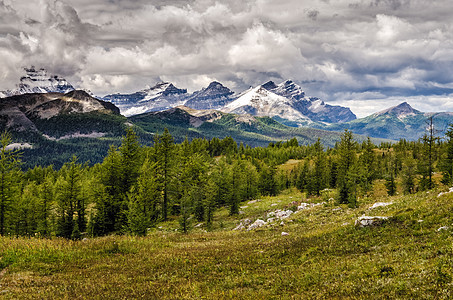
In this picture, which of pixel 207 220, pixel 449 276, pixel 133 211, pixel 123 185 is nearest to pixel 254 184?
pixel 207 220

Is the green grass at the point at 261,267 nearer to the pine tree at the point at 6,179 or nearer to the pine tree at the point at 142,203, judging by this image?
the pine tree at the point at 142,203

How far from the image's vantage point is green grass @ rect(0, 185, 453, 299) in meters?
Answer: 11.1

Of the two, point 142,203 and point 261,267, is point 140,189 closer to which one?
point 142,203

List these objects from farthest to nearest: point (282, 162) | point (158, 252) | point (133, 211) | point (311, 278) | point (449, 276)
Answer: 1. point (282, 162)
2. point (133, 211)
3. point (158, 252)
4. point (311, 278)
5. point (449, 276)

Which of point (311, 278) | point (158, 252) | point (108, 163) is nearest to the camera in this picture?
point (311, 278)

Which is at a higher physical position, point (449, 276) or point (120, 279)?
point (449, 276)

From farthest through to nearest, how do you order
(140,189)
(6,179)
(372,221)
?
1. (140,189)
2. (6,179)
3. (372,221)

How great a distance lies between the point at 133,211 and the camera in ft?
110

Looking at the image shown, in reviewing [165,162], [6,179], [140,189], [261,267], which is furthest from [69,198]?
[261,267]

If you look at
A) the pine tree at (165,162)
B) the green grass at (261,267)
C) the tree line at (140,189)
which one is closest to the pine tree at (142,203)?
the tree line at (140,189)

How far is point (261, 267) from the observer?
16.3 m

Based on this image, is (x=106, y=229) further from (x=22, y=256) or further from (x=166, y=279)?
(x=166, y=279)

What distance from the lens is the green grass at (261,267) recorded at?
11148mm

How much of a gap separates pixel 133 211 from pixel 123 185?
39.8 ft
